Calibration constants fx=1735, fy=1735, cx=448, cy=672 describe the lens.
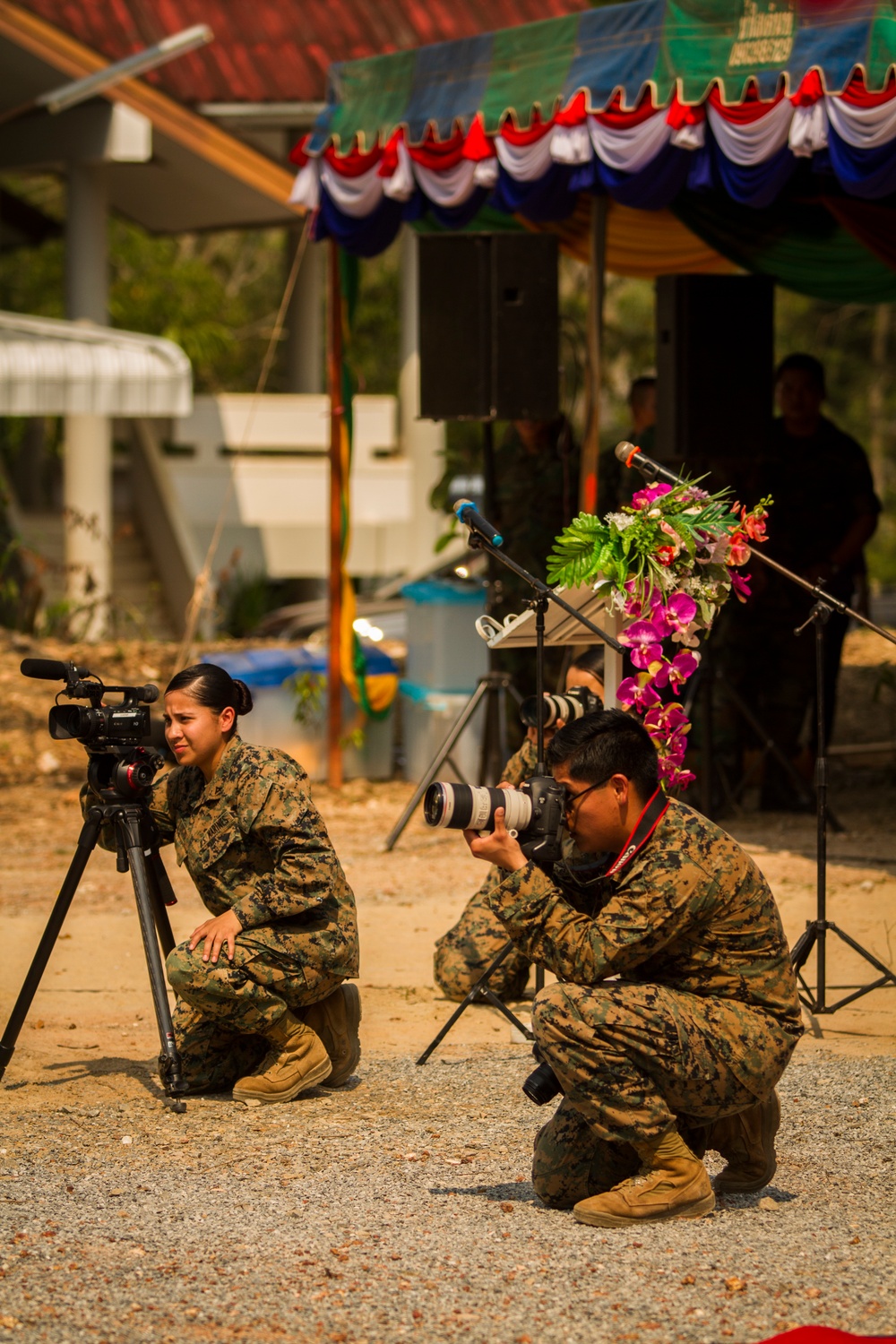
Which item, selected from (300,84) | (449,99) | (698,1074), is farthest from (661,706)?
(300,84)

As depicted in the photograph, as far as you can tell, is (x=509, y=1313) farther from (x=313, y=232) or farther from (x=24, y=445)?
(x=24, y=445)

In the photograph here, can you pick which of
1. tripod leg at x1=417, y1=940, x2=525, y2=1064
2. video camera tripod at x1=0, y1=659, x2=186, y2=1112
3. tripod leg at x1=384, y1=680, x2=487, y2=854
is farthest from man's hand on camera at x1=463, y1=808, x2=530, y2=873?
tripod leg at x1=384, y1=680, x2=487, y2=854

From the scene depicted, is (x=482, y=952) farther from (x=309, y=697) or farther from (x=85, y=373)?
(x=85, y=373)

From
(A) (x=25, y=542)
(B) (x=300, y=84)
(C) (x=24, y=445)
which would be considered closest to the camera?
(A) (x=25, y=542)

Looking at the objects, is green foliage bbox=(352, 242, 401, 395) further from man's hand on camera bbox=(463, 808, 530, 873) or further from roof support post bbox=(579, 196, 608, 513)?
man's hand on camera bbox=(463, 808, 530, 873)

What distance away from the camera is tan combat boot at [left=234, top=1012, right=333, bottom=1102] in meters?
4.85

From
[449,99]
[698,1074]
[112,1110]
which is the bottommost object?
[112,1110]

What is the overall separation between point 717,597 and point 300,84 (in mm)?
11043

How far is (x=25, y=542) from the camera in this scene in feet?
44.4

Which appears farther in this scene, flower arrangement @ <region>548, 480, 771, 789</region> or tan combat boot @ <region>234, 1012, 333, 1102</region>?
flower arrangement @ <region>548, 480, 771, 789</region>

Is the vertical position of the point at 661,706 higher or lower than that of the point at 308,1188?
higher

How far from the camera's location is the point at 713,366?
827cm

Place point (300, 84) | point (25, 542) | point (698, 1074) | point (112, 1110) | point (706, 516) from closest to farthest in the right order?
point (698, 1074), point (112, 1110), point (706, 516), point (25, 542), point (300, 84)

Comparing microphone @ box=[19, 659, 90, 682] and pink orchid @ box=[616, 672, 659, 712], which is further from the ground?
microphone @ box=[19, 659, 90, 682]
